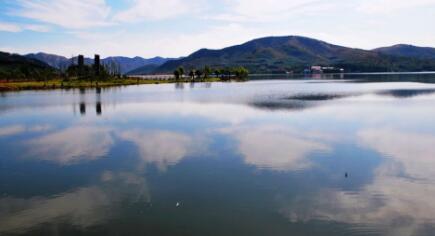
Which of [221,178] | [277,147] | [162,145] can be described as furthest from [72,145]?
[277,147]

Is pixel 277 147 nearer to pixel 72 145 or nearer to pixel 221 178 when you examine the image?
pixel 221 178

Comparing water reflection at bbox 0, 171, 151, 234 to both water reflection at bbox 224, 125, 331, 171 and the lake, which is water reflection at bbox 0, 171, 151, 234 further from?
water reflection at bbox 224, 125, 331, 171

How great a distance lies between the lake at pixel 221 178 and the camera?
69.4 ft

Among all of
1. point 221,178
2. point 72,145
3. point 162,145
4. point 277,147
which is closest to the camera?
point 221,178

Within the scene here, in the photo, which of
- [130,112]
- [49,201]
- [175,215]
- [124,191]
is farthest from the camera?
[130,112]

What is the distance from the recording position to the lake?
21141 mm

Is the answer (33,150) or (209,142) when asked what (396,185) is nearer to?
(209,142)

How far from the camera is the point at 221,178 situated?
2955cm

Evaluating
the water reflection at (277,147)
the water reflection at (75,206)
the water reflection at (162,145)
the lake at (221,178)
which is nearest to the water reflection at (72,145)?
the lake at (221,178)

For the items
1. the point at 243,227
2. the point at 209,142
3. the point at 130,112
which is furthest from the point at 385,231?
the point at 130,112

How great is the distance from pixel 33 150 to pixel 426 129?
46.0 meters

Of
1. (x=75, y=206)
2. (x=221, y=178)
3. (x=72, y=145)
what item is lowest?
(x=75, y=206)

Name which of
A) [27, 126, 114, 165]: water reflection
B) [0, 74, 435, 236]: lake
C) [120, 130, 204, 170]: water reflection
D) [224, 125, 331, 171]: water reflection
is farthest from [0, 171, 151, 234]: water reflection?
[224, 125, 331, 171]: water reflection

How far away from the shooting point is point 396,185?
89.3 feet
